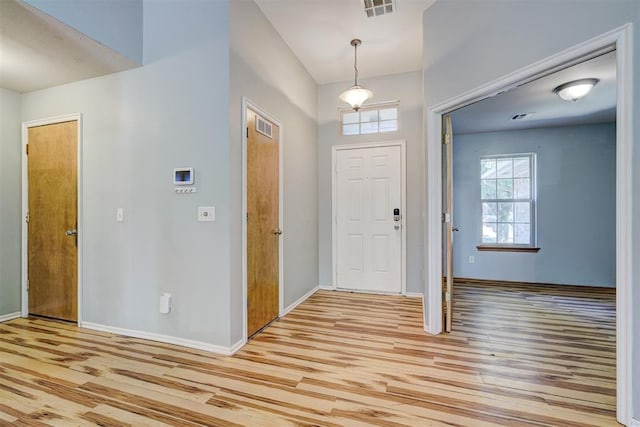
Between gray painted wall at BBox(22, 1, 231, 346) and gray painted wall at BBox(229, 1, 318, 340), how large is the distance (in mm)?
98

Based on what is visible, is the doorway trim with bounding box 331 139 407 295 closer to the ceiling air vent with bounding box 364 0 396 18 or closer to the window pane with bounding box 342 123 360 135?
the window pane with bounding box 342 123 360 135

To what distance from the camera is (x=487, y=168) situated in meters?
4.91

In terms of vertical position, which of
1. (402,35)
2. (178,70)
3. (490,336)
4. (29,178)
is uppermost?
(402,35)

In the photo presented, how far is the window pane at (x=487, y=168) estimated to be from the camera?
488cm

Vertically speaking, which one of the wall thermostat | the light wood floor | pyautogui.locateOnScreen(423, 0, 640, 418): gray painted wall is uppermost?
pyautogui.locateOnScreen(423, 0, 640, 418): gray painted wall

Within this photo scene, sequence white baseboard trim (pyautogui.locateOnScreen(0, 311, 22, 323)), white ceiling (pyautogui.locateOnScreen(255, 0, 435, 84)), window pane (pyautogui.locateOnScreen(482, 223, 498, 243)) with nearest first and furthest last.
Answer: white ceiling (pyautogui.locateOnScreen(255, 0, 435, 84))
white baseboard trim (pyautogui.locateOnScreen(0, 311, 22, 323))
window pane (pyautogui.locateOnScreen(482, 223, 498, 243))

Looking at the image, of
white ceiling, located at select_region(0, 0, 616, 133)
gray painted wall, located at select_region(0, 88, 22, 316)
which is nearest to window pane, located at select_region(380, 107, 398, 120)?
white ceiling, located at select_region(0, 0, 616, 133)

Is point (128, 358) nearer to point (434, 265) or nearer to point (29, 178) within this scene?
point (29, 178)

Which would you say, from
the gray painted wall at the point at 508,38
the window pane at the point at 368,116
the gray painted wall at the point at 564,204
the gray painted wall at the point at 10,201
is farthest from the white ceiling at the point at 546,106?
the gray painted wall at the point at 10,201

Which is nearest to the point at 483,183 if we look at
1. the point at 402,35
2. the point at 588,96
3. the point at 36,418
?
the point at 588,96

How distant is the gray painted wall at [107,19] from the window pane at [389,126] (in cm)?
293

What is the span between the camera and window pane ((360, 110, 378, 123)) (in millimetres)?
4152

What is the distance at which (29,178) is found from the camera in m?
3.20

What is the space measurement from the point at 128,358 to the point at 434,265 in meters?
2.70
